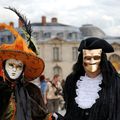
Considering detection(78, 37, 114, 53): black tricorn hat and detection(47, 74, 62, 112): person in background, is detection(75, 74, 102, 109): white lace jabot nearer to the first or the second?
detection(78, 37, 114, 53): black tricorn hat

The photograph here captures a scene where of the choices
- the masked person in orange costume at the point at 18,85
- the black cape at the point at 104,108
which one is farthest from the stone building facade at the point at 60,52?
the black cape at the point at 104,108

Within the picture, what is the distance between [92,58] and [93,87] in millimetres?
321

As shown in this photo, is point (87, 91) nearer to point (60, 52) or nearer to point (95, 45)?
point (95, 45)

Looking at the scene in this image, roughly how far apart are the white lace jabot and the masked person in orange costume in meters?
0.41

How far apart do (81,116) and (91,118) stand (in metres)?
0.14

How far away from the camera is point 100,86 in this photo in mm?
5805

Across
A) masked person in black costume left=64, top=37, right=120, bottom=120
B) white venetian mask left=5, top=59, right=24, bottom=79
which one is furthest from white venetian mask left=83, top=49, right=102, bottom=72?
white venetian mask left=5, top=59, right=24, bottom=79

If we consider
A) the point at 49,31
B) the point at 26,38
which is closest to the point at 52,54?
the point at 49,31

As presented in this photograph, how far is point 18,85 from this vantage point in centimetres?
589

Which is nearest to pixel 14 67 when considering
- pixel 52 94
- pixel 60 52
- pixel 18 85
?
pixel 18 85

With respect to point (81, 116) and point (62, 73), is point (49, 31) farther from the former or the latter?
point (81, 116)

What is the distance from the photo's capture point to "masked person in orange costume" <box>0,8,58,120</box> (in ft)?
18.9

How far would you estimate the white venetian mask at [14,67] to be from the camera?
231 inches

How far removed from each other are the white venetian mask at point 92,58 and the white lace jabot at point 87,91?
0.47 feet
